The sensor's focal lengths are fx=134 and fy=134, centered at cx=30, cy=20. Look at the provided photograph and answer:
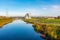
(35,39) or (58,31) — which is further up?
(58,31)

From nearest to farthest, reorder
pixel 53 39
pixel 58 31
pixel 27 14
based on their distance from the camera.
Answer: pixel 53 39 < pixel 58 31 < pixel 27 14

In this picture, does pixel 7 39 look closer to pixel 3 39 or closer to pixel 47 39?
pixel 3 39

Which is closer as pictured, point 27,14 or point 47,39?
point 47,39

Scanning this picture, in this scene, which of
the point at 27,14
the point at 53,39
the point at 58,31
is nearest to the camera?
the point at 53,39

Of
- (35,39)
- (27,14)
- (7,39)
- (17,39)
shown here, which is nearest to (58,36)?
(35,39)

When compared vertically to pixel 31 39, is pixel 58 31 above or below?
above

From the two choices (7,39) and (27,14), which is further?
(27,14)

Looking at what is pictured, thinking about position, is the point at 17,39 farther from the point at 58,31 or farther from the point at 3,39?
the point at 58,31

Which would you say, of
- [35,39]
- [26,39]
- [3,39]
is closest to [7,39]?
[3,39]

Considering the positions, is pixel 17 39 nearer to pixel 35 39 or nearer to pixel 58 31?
pixel 35 39
